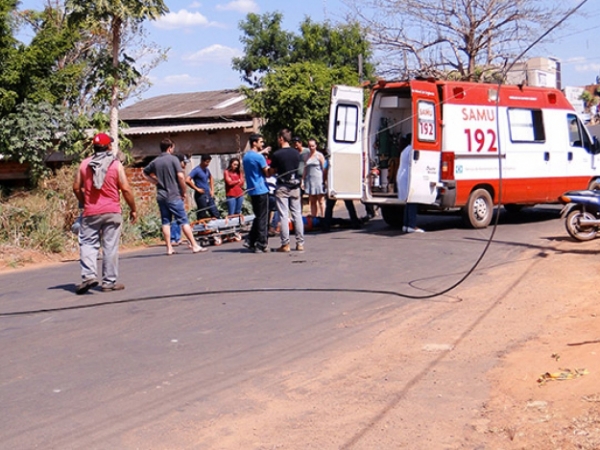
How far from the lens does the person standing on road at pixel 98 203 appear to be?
30.2ft

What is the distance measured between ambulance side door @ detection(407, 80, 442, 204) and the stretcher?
2.86 meters

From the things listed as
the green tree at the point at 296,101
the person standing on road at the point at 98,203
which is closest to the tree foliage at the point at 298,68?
the green tree at the point at 296,101

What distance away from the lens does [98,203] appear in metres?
9.22

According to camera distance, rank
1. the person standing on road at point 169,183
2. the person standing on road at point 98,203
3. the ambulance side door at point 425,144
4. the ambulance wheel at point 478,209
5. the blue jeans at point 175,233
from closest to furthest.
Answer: the person standing on road at point 98,203 → the person standing on road at point 169,183 → the ambulance side door at point 425,144 → the blue jeans at point 175,233 → the ambulance wheel at point 478,209

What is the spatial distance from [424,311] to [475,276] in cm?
209

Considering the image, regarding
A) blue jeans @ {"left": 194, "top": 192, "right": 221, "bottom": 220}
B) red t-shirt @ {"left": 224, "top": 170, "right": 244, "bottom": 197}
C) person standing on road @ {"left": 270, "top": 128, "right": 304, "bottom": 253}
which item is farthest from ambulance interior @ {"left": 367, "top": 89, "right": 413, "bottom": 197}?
person standing on road @ {"left": 270, "top": 128, "right": 304, "bottom": 253}

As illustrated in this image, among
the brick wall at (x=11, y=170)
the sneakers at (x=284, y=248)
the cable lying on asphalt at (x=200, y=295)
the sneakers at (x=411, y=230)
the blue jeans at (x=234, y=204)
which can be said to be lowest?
the cable lying on asphalt at (x=200, y=295)

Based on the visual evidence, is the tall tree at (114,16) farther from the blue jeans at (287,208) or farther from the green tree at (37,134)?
the blue jeans at (287,208)

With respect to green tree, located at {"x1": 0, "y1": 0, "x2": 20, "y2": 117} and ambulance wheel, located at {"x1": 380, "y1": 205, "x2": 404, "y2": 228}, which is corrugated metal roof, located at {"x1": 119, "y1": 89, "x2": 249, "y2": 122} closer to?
green tree, located at {"x1": 0, "y1": 0, "x2": 20, "y2": 117}

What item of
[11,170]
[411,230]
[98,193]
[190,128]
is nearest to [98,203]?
[98,193]

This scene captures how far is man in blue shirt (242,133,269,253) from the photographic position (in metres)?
12.2

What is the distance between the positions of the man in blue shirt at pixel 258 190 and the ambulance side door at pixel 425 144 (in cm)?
283

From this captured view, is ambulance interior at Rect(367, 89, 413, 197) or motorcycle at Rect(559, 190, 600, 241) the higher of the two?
ambulance interior at Rect(367, 89, 413, 197)

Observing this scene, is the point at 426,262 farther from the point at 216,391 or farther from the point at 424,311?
the point at 216,391
